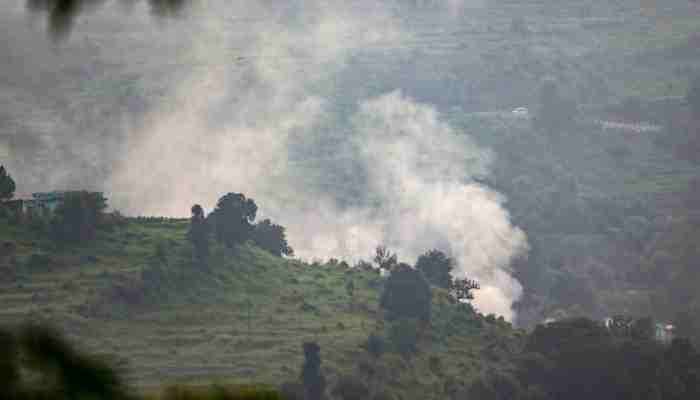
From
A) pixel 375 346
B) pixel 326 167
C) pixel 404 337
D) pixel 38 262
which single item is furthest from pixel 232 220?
pixel 326 167

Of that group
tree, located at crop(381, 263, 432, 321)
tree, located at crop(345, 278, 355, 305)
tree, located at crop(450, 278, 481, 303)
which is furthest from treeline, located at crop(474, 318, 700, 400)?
tree, located at crop(450, 278, 481, 303)

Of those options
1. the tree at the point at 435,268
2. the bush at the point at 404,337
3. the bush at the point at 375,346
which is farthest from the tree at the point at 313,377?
the tree at the point at 435,268

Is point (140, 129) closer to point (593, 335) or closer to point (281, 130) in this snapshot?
point (281, 130)

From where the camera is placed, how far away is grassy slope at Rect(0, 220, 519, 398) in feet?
236

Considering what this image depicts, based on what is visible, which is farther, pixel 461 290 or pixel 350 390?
pixel 461 290

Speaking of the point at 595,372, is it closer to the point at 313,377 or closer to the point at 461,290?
the point at 313,377

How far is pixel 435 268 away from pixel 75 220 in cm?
2959

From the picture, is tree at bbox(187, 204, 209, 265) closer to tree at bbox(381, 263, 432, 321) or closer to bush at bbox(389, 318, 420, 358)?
tree at bbox(381, 263, 432, 321)

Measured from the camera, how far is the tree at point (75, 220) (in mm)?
85938

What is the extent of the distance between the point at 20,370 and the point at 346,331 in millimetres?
77345

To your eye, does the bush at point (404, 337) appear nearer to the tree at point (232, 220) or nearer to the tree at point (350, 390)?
the tree at point (350, 390)

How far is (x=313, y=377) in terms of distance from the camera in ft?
222

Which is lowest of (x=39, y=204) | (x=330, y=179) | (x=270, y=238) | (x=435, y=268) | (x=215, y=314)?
(x=215, y=314)

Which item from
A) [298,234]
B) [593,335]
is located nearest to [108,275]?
[593,335]
